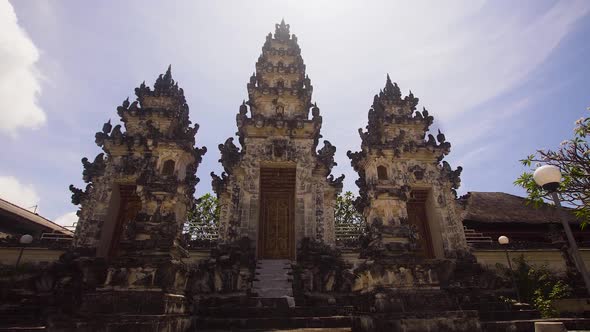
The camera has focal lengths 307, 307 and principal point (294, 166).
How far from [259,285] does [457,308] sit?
552 centimetres

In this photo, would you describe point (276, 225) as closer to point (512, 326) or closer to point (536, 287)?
point (512, 326)

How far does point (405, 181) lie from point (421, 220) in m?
2.26

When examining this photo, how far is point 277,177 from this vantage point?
13523 mm

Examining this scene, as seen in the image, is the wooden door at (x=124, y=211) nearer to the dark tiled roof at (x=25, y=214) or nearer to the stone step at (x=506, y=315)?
the dark tiled roof at (x=25, y=214)

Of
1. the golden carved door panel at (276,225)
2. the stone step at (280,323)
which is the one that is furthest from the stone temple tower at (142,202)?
the golden carved door panel at (276,225)

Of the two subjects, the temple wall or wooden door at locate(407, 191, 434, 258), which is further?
wooden door at locate(407, 191, 434, 258)

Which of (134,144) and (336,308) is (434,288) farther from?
(134,144)

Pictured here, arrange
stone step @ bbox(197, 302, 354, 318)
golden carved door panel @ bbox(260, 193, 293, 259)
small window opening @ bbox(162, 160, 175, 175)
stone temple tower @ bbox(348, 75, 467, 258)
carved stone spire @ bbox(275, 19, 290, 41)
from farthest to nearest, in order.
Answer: carved stone spire @ bbox(275, 19, 290, 41)
golden carved door panel @ bbox(260, 193, 293, 259)
small window opening @ bbox(162, 160, 175, 175)
stone temple tower @ bbox(348, 75, 467, 258)
stone step @ bbox(197, 302, 354, 318)

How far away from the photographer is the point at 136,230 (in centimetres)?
777

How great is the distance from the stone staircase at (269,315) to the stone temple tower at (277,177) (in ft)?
10.2

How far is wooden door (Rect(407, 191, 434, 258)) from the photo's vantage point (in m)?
12.6

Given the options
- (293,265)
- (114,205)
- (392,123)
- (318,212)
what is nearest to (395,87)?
(392,123)

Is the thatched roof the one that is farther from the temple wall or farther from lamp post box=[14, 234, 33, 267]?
lamp post box=[14, 234, 33, 267]

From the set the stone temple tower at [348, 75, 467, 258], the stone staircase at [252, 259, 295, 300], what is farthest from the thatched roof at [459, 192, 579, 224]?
the stone staircase at [252, 259, 295, 300]
